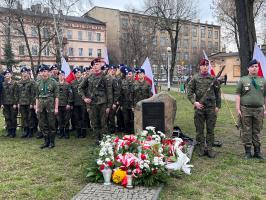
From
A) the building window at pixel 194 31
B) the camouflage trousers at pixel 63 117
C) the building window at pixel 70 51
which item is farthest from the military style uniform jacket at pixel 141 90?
the building window at pixel 194 31

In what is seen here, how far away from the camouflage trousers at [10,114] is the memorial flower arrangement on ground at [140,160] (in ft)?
16.3

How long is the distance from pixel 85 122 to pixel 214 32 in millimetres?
88319

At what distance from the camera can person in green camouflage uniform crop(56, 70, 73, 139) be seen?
10.5m

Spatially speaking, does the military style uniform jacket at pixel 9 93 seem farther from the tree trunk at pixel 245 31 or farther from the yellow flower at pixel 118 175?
the tree trunk at pixel 245 31

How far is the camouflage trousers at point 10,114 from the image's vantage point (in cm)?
1092

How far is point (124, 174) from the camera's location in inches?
230

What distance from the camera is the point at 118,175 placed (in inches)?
231

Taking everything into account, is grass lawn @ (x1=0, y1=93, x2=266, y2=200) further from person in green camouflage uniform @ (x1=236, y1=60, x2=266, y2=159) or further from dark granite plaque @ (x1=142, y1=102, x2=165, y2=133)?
dark granite plaque @ (x1=142, y1=102, x2=165, y2=133)

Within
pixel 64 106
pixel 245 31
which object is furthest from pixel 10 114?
pixel 245 31

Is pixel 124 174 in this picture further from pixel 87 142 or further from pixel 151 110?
pixel 87 142

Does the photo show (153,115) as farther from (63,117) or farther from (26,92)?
(26,92)

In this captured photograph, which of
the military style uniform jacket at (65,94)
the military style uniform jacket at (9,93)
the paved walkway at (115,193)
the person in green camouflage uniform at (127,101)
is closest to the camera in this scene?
the paved walkway at (115,193)

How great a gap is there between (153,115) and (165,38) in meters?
69.0

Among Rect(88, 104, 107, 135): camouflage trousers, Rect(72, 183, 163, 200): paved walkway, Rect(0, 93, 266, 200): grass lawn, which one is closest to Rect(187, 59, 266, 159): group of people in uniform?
Rect(0, 93, 266, 200): grass lawn
